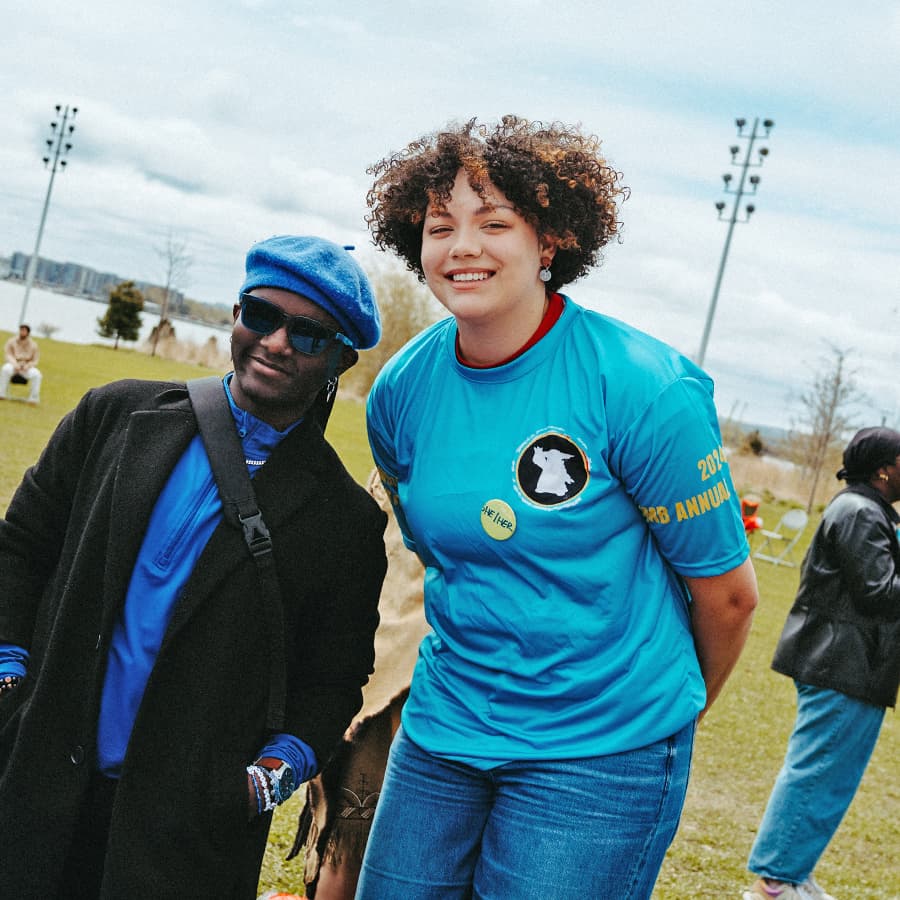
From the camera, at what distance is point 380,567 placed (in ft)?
8.33

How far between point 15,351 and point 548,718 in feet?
70.8

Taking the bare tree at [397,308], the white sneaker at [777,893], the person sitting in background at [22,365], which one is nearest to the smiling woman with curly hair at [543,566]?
the white sneaker at [777,893]

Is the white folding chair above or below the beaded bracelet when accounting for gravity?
below

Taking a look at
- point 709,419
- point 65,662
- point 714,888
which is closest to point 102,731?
point 65,662

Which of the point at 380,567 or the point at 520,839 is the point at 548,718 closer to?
the point at 520,839

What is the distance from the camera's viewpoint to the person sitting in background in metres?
21.8

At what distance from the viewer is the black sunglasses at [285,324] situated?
2408 millimetres

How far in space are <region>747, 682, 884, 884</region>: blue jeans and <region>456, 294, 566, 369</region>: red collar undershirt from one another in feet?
10.1

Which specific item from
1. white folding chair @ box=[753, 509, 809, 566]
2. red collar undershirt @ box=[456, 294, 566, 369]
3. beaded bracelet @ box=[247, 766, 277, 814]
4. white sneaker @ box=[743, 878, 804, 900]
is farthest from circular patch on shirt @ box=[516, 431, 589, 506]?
white folding chair @ box=[753, 509, 809, 566]

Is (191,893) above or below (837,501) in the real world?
below

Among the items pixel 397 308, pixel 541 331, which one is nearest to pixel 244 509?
pixel 541 331

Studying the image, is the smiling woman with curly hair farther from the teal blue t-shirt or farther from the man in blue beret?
the man in blue beret

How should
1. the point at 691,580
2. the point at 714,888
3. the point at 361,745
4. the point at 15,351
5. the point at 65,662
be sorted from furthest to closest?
the point at 15,351
the point at 714,888
the point at 361,745
the point at 691,580
the point at 65,662

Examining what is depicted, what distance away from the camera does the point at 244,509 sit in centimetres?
230
